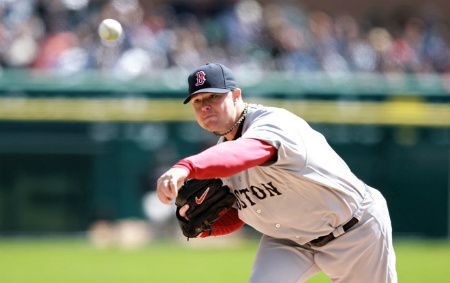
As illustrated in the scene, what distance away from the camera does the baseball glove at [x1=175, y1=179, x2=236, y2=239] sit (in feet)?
19.8

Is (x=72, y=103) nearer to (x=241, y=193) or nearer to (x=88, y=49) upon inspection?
(x=88, y=49)

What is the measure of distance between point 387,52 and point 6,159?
6387 mm

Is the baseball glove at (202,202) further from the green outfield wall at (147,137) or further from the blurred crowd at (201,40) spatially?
the blurred crowd at (201,40)

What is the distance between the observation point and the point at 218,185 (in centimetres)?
604

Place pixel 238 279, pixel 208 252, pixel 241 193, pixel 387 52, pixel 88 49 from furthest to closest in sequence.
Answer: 1. pixel 387 52
2. pixel 88 49
3. pixel 208 252
4. pixel 238 279
5. pixel 241 193

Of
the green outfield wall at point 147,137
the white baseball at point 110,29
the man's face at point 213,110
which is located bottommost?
the green outfield wall at point 147,137

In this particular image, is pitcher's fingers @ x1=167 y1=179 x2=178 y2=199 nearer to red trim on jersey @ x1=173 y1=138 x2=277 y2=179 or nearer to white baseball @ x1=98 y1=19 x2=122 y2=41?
red trim on jersey @ x1=173 y1=138 x2=277 y2=179

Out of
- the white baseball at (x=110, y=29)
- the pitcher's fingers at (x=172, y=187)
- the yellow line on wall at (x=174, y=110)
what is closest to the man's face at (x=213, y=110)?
the pitcher's fingers at (x=172, y=187)

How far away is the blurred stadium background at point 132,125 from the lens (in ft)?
45.9

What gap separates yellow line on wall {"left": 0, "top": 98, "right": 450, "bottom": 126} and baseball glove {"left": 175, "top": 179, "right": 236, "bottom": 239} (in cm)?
799

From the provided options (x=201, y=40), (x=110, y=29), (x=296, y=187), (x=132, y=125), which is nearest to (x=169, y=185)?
(x=296, y=187)

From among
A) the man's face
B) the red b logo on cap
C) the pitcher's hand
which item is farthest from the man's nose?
the pitcher's hand

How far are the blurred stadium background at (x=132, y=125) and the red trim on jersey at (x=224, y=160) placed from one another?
8.41 metres

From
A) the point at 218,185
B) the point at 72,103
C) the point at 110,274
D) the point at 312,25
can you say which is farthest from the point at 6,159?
the point at 218,185
